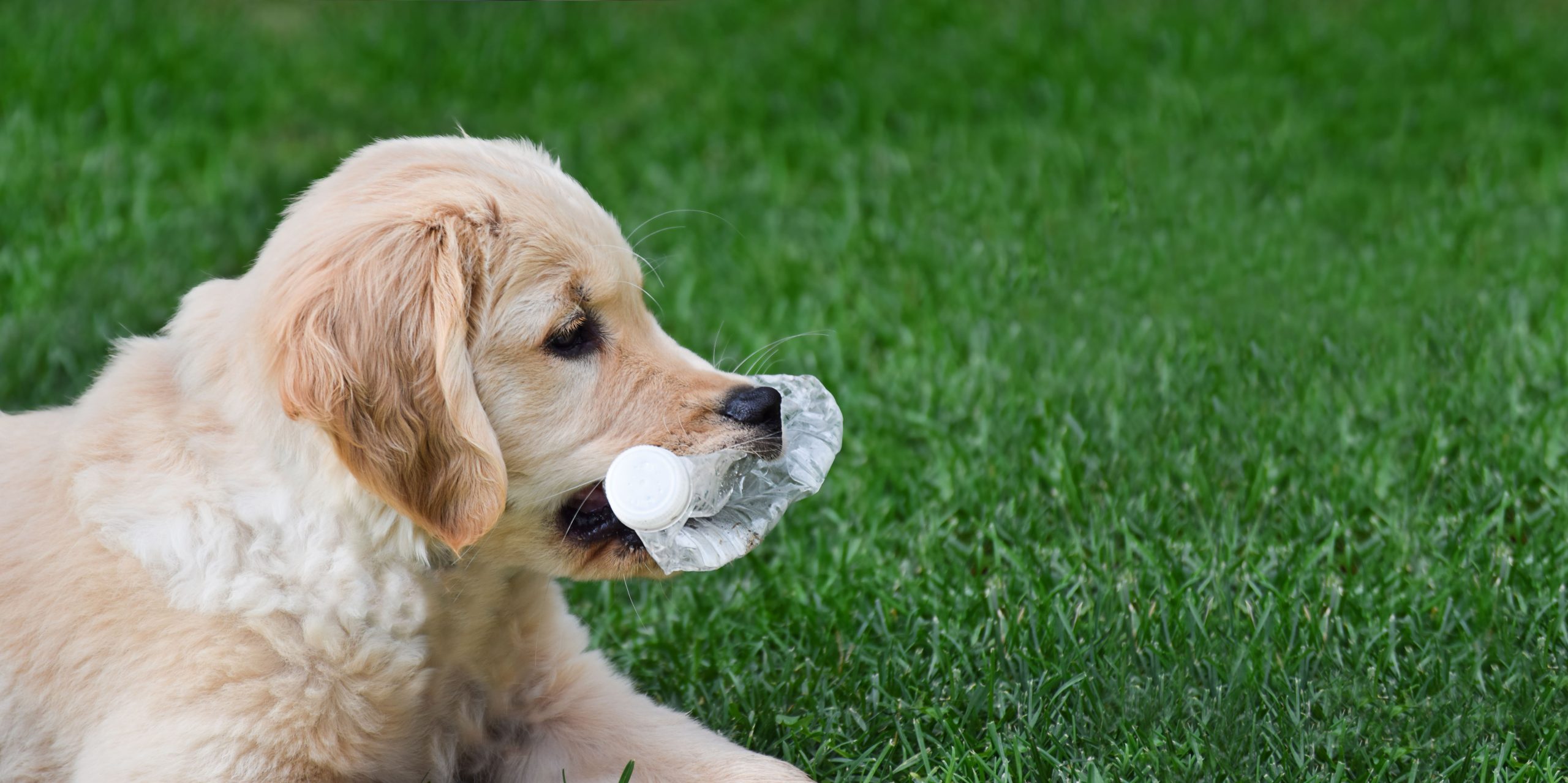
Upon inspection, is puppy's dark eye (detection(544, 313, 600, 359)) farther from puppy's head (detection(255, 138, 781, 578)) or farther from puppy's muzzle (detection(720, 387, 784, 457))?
puppy's muzzle (detection(720, 387, 784, 457))

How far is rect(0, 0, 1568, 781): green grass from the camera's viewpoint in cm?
314

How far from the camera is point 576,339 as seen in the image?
107 inches

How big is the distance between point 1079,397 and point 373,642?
2.34 meters

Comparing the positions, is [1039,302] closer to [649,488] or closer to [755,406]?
[755,406]

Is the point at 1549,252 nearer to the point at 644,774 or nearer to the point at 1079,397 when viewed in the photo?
the point at 1079,397

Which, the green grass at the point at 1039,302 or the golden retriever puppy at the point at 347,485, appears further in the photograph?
the green grass at the point at 1039,302

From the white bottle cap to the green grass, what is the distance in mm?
688

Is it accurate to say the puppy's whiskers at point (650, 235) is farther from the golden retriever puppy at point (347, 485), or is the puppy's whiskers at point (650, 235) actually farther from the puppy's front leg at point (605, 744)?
the puppy's front leg at point (605, 744)

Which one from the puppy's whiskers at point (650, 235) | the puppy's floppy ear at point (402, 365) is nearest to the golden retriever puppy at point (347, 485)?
the puppy's floppy ear at point (402, 365)

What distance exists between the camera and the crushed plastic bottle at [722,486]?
102 inches

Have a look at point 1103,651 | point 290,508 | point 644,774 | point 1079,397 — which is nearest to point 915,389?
point 1079,397

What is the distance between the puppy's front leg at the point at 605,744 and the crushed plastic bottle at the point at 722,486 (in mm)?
318

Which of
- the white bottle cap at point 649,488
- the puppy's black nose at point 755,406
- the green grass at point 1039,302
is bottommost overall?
the green grass at point 1039,302

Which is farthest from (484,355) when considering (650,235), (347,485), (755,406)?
(650,235)
